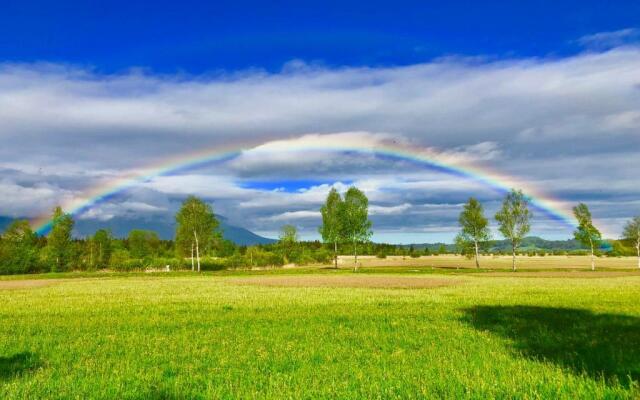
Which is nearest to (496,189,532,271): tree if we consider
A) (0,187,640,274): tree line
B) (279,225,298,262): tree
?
(0,187,640,274): tree line

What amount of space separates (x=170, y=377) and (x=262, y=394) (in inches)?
111

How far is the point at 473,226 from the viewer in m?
106

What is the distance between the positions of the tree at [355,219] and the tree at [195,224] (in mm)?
28295

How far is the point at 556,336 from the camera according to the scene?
15.6m

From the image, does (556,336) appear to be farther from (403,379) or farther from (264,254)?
(264,254)

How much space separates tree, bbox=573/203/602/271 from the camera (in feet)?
330

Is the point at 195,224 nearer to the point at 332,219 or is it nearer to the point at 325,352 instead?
the point at 332,219

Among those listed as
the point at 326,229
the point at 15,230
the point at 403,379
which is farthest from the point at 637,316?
the point at 15,230

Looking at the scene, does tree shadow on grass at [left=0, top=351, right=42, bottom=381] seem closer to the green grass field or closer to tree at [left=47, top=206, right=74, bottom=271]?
the green grass field

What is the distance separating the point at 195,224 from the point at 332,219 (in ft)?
98.5

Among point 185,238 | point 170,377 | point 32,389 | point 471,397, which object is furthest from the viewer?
point 185,238

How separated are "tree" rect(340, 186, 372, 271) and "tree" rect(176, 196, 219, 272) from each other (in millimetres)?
28295

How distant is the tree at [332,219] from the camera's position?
10469 centimetres

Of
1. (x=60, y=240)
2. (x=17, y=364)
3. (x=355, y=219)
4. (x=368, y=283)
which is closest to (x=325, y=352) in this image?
(x=17, y=364)
